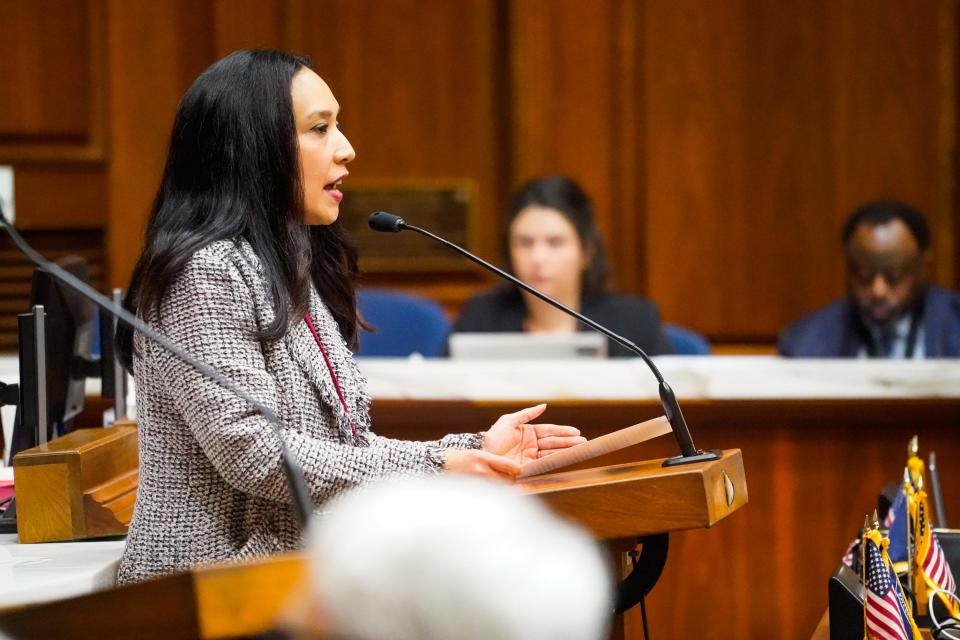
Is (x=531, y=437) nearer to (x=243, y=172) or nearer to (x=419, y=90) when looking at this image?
(x=243, y=172)

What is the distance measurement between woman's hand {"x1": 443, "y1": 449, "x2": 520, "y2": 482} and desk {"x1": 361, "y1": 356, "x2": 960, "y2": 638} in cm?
122

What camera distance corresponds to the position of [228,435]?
1622 millimetres

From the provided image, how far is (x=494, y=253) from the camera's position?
4941 millimetres

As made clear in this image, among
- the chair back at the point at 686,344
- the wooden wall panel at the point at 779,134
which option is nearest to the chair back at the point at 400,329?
the chair back at the point at 686,344

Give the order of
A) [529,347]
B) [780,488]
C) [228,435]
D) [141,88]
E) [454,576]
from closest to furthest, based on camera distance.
→ 1. [454,576]
2. [228,435]
3. [780,488]
4. [529,347]
5. [141,88]

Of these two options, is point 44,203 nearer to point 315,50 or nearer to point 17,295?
point 17,295

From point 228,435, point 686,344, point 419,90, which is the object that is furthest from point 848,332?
point 228,435

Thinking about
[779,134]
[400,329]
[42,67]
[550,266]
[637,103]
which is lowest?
[400,329]

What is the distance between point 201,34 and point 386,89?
0.70 metres

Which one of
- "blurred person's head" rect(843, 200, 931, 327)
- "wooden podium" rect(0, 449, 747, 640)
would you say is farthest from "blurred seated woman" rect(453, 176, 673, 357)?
"wooden podium" rect(0, 449, 747, 640)

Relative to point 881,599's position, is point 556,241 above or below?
above

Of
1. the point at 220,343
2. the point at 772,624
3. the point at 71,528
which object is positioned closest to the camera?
the point at 220,343

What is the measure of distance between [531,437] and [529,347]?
1.54m

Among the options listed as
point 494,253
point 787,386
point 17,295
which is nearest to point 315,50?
point 494,253
